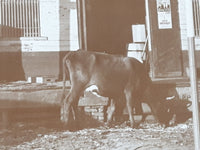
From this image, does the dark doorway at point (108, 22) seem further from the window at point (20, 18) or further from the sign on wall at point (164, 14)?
the sign on wall at point (164, 14)

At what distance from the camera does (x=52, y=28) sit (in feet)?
35.0

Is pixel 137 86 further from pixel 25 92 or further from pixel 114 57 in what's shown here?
pixel 25 92

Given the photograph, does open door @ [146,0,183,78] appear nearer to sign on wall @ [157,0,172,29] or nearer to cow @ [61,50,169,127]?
sign on wall @ [157,0,172,29]

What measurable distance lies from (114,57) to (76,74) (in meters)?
1.05

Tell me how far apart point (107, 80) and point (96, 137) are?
1.69 meters

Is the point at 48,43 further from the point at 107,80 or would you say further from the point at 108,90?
the point at 108,90

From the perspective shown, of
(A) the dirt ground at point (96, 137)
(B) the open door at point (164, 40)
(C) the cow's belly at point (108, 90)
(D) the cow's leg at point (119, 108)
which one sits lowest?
(A) the dirt ground at point (96, 137)

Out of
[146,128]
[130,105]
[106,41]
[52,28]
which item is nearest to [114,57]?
[130,105]

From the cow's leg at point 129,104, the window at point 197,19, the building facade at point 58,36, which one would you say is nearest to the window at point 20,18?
the building facade at point 58,36

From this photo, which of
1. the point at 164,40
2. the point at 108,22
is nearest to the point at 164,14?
the point at 164,40

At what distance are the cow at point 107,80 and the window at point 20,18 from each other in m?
A: 2.48

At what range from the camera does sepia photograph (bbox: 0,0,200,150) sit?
768cm

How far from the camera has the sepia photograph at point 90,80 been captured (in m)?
7.68

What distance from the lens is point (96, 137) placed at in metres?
7.47
